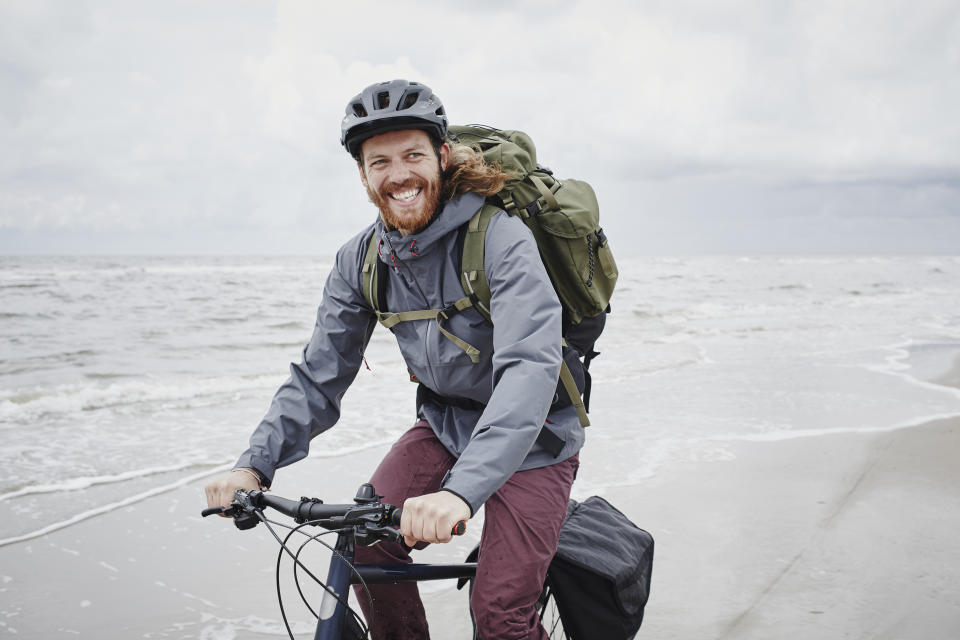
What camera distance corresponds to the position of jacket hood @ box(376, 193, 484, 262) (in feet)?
7.62

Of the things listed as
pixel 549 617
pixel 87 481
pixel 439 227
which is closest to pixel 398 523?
pixel 439 227

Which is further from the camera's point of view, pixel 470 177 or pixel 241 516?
pixel 470 177

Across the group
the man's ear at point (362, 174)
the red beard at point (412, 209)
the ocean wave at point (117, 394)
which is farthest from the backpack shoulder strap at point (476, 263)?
the ocean wave at point (117, 394)

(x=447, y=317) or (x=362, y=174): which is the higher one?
(x=362, y=174)

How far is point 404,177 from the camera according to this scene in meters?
2.38

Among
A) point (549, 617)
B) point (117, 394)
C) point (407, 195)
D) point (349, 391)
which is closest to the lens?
point (407, 195)

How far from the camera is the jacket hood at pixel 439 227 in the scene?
2.32 metres

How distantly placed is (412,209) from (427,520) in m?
1.11

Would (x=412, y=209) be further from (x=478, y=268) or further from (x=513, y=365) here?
(x=513, y=365)

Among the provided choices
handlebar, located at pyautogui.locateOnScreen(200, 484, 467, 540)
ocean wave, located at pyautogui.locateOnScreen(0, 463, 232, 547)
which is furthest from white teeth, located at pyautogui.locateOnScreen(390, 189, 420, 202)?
ocean wave, located at pyautogui.locateOnScreen(0, 463, 232, 547)

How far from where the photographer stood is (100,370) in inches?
473

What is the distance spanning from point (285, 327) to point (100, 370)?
21.4ft

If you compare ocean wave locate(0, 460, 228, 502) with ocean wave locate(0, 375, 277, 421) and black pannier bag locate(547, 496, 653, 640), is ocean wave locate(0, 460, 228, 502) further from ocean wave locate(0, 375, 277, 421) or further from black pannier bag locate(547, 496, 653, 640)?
black pannier bag locate(547, 496, 653, 640)

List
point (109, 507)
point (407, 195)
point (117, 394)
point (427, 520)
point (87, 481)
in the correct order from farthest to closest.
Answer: point (117, 394) < point (87, 481) < point (109, 507) < point (407, 195) < point (427, 520)
